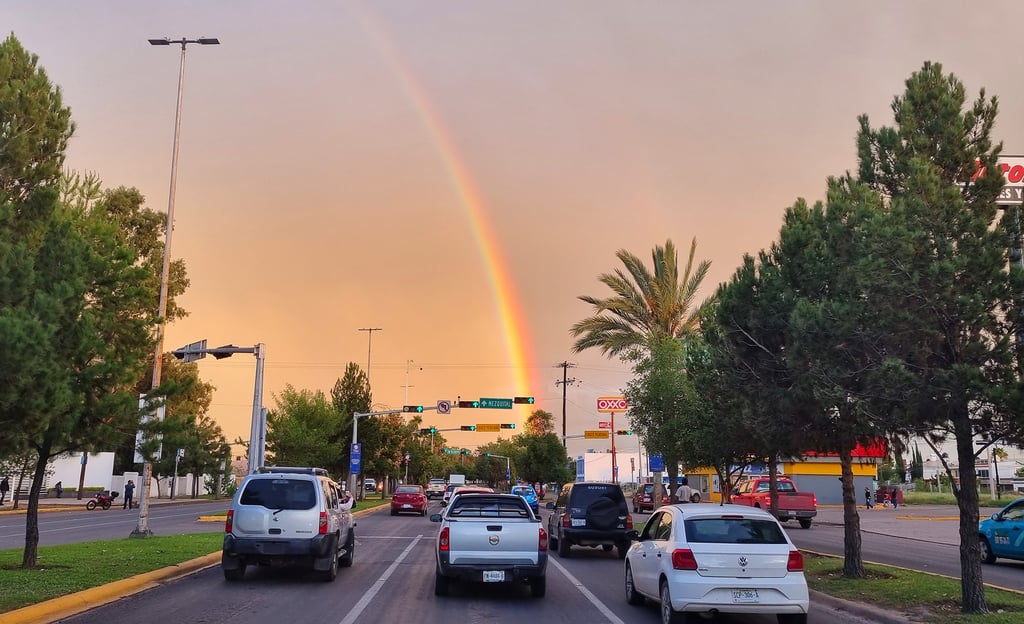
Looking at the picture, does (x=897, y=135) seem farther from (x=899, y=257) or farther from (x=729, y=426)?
(x=729, y=426)

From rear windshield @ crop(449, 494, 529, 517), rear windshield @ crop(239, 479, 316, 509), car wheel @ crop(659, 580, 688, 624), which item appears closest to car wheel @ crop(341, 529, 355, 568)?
rear windshield @ crop(239, 479, 316, 509)

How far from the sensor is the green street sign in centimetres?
5225

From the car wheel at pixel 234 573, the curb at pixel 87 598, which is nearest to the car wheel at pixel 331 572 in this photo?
the car wheel at pixel 234 573

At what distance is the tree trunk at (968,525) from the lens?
1152 cm

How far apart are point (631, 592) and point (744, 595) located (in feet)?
10.2

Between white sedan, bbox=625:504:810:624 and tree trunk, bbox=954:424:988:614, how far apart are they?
2.81m

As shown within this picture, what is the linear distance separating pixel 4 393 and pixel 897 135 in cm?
1280

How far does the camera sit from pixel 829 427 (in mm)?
16297

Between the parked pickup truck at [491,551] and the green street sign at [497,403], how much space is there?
38.3 meters

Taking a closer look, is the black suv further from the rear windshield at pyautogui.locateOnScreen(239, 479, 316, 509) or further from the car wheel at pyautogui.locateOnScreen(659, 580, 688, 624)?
the car wheel at pyautogui.locateOnScreen(659, 580, 688, 624)

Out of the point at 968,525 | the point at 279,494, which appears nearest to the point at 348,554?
the point at 279,494

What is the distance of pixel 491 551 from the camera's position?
44.4 ft

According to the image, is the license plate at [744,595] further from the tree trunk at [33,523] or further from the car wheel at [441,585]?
the tree trunk at [33,523]

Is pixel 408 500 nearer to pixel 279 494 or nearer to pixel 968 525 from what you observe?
pixel 279 494
